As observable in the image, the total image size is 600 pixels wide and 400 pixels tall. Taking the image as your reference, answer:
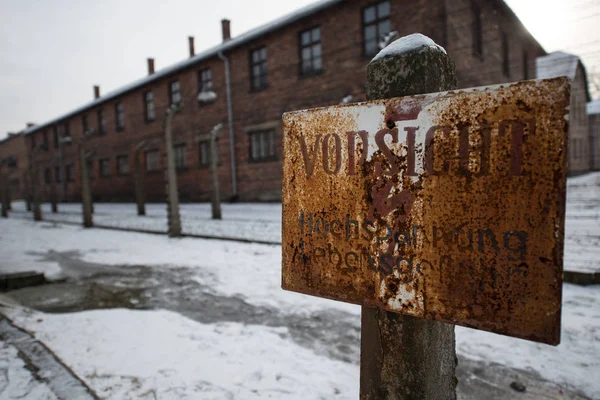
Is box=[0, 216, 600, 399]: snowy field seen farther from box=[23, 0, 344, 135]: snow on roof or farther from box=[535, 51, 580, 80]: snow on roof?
box=[535, 51, 580, 80]: snow on roof

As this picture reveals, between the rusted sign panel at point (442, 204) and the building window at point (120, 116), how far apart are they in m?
21.4

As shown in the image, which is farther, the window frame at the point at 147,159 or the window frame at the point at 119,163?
the window frame at the point at 119,163

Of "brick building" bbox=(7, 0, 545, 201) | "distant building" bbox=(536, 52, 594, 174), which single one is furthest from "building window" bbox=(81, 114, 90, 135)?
"distant building" bbox=(536, 52, 594, 174)

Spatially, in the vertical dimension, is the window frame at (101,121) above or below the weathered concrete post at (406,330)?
above

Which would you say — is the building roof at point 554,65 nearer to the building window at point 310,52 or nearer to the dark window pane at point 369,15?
the dark window pane at point 369,15

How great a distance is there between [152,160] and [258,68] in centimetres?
805

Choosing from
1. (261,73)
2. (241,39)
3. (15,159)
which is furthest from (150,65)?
(15,159)

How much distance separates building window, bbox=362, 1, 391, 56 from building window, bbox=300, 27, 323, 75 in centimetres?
169

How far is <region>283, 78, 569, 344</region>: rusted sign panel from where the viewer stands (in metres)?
0.71

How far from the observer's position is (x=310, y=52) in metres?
11.8

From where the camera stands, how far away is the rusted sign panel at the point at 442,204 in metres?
0.71

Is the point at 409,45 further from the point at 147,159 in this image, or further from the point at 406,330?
the point at 147,159

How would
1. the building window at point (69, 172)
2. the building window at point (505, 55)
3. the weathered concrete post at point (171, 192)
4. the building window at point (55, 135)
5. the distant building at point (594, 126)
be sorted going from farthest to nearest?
the distant building at point (594, 126)
the building window at point (55, 135)
the building window at point (69, 172)
the building window at point (505, 55)
the weathered concrete post at point (171, 192)

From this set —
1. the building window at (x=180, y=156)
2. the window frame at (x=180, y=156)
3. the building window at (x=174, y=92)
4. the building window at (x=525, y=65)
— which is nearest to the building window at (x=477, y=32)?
the building window at (x=525, y=65)
